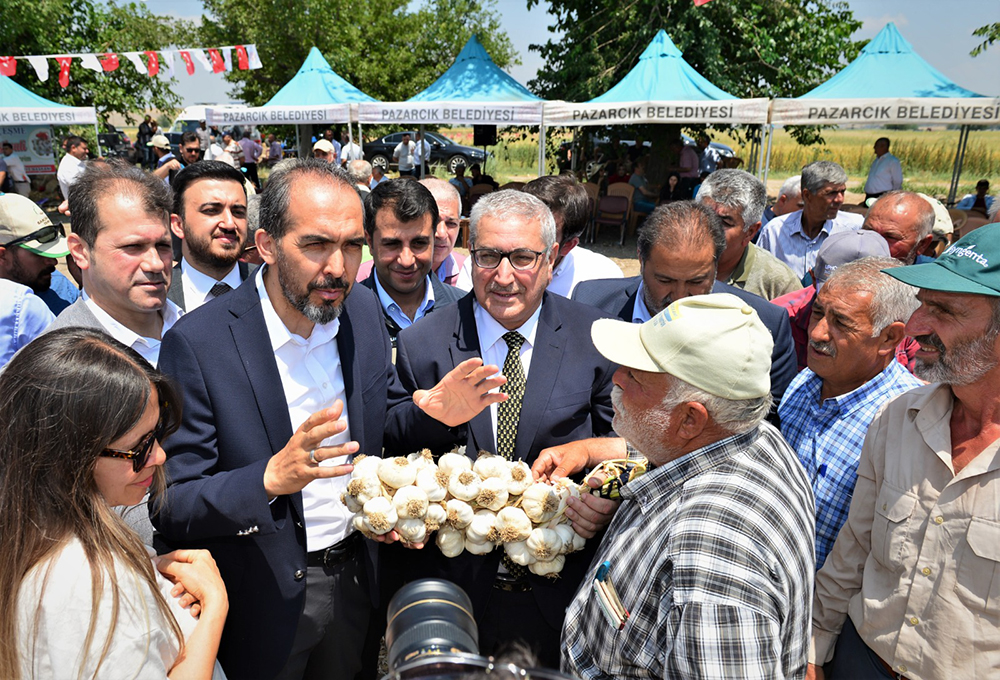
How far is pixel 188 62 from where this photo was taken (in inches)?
659

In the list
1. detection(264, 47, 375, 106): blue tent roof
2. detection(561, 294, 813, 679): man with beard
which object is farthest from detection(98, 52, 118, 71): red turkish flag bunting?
detection(561, 294, 813, 679): man with beard

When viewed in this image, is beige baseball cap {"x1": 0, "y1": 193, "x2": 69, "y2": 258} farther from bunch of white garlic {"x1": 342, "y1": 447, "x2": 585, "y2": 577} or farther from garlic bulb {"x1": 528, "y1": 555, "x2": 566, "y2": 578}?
garlic bulb {"x1": 528, "y1": 555, "x2": 566, "y2": 578}

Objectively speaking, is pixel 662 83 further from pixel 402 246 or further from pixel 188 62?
pixel 188 62

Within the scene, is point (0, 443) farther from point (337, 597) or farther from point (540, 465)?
point (540, 465)

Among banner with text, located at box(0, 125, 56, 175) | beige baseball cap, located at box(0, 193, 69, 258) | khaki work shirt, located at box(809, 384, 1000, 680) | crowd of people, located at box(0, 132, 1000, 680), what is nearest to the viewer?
crowd of people, located at box(0, 132, 1000, 680)

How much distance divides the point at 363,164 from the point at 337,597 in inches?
345

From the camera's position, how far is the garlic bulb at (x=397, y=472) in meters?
2.20

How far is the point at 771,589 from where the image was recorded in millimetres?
1536

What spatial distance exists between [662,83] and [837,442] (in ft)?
38.2

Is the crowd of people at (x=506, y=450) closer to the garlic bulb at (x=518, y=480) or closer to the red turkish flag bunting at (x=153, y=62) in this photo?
the garlic bulb at (x=518, y=480)

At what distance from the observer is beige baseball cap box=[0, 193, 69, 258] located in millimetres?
3744

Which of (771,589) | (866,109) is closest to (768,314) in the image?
(771,589)

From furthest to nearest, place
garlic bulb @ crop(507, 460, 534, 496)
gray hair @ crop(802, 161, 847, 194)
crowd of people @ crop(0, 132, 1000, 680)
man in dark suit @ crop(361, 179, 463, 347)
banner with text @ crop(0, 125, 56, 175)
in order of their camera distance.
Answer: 1. banner with text @ crop(0, 125, 56, 175)
2. gray hair @ crop(802, 161, 847, 194)
3. man in dark suit @ crop(361, 179, 463, 347)
4. garlic bulb @ crop(507, 460, 534, 496)
5. crowd of people @ crop(0, 132, 1000, 680)

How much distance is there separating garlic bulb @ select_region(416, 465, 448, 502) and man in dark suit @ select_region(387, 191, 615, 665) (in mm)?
302
